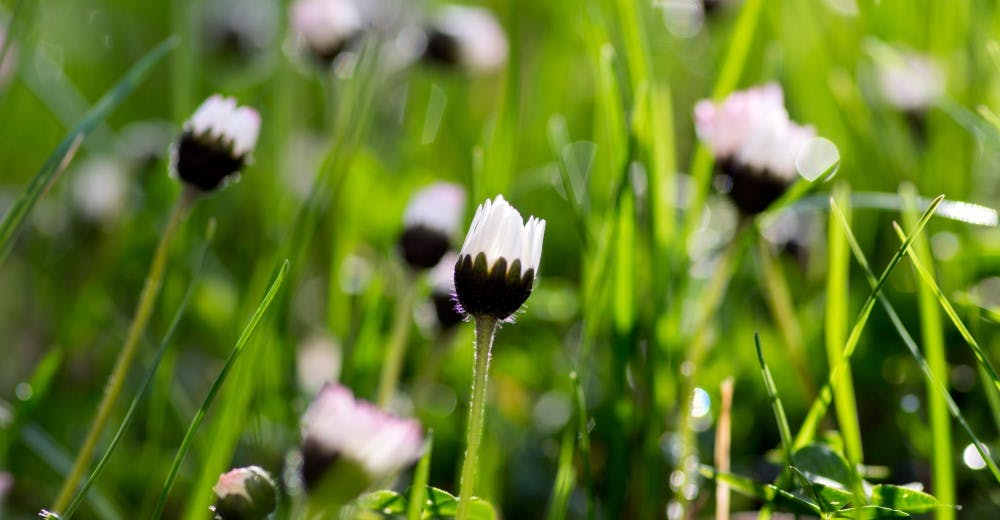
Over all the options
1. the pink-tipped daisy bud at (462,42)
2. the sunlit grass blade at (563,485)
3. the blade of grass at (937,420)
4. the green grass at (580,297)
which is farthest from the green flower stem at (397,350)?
the pink-tipped daisy bud at (462,42)

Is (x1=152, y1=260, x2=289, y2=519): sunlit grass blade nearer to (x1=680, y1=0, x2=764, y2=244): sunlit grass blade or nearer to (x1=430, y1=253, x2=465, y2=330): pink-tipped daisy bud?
(x1=430, y1=253, x2=465, y2=330): pink-tipped daisy bud

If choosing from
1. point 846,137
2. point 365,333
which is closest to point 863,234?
point 846,137

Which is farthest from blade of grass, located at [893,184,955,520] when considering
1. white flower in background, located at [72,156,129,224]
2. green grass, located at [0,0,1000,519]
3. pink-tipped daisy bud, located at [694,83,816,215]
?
white flower in background, located at [72,156,129,224]

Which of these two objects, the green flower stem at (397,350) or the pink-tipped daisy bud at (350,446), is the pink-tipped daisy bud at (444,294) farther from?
the pink-tipped daisy bud at (350,446)

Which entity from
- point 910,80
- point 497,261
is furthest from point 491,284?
point 910,80

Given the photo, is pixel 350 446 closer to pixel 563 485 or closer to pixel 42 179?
pixel 563 485

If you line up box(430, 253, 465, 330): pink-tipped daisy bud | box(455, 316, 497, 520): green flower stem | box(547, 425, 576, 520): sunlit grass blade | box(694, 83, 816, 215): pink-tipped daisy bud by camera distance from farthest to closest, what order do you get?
box(430, 253, 465, 330): pink-tipped daisy bud
box(694, 83, 816, 215): pink-tipped daisy bud
box(547, 425, 576, 520): sunlit grass blade
box(455, 316, 497, 520): green flower stem
